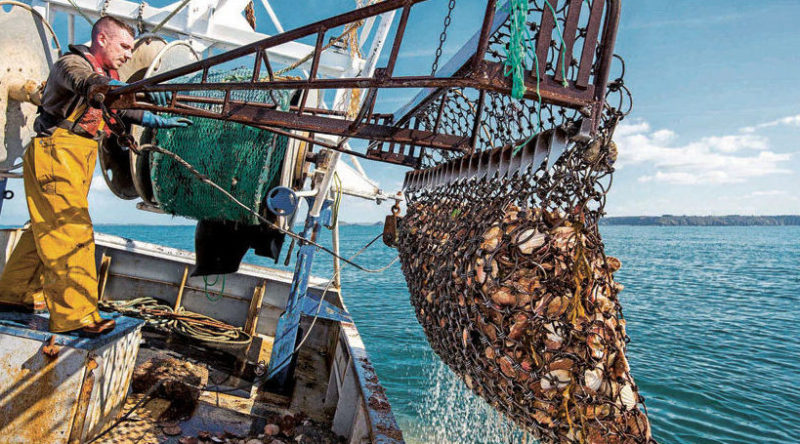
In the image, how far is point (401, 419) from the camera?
7.95 meters

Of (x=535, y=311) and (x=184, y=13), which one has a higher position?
(x=184, y=13)

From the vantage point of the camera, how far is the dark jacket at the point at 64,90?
3070mm

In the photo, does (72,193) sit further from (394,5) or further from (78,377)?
(394,5)

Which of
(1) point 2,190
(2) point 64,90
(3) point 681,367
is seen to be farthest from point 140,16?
(3) point 681,367

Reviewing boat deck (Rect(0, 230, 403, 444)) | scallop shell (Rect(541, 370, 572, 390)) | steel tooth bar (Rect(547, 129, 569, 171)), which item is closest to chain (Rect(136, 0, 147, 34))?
boat deck (Rect(0, 230, 403, 444))

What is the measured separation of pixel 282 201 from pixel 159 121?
53.2 inches

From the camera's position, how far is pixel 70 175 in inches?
123

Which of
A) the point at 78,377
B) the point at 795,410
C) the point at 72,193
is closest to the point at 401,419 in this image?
the point at 78,377

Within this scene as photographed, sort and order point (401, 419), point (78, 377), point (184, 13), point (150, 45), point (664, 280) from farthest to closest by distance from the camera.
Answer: point (664, 280)
point (184, 13)
point (401, 419)
point (150, 45)
point (78, 377)

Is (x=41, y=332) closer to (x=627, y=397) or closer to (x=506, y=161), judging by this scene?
(x=506, y=161)

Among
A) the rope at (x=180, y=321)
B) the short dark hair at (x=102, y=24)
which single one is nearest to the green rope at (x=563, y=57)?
the short dark hair at (x=102, y=24)

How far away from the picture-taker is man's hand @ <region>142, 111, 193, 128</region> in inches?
144

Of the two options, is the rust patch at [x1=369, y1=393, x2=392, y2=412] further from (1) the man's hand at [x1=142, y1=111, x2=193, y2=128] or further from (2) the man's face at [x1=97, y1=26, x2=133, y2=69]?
(2) the man's face at [x1=97, y1=26, x2=133, y2=69]

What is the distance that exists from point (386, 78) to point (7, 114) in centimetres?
416
